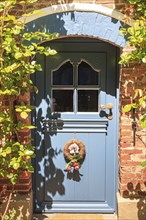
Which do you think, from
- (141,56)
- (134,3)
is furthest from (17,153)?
(134,3)

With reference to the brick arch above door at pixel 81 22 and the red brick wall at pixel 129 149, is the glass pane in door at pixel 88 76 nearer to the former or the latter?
the red brick wall at pixel 129 149

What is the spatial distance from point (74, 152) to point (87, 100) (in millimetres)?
654

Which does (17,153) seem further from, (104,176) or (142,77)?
(142,77)

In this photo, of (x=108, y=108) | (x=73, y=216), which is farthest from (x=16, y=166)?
(x=108, y=108)

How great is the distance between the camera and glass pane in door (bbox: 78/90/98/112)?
389 cm

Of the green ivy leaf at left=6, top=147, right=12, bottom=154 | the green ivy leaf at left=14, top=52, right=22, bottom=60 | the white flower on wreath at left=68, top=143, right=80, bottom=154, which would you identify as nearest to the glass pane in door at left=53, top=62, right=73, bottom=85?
the white flower on wreath at left=68, top=143, right=80, bottom=154

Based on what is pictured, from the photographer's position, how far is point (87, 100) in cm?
390

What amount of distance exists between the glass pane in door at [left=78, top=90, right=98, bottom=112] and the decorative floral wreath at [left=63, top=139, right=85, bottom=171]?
413 millimetres

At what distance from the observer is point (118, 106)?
150 inches

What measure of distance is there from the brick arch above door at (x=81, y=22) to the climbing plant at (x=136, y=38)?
127mm

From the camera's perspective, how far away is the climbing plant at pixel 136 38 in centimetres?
302

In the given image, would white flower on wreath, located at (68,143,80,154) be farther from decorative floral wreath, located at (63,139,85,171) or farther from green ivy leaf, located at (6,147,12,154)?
green ivy leaf, located at (6,147,12,154)

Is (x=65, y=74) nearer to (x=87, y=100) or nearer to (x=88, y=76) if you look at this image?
(x=88, y=76)

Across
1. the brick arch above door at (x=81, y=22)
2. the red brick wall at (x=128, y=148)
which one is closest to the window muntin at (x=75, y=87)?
the red brick wall at (x=128, y=148)
